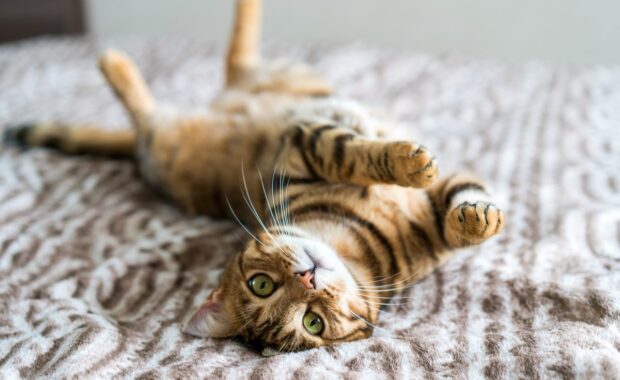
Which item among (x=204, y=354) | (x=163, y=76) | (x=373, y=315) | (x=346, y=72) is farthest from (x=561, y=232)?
(x=163, y=76)

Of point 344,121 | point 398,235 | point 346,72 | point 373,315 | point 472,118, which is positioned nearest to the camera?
point 373,315

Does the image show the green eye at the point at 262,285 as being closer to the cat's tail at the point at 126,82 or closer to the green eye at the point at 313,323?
the green eye at the point at 313,323

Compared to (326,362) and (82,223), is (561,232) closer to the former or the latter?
(326,362)

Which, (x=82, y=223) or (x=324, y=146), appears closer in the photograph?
(x=324, y=146)

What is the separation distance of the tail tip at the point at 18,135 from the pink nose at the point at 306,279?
1.20 m

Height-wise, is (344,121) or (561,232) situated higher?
(344,121)

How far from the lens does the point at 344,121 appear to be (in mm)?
1402

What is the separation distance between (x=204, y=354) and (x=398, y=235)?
47cm

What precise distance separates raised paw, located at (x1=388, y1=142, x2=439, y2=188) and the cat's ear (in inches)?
15.6

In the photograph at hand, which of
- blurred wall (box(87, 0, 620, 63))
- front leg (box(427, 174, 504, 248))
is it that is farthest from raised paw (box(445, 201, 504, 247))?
blurred wall (box(87, 0, 620, 63))

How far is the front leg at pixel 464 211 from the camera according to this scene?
3.44 feet

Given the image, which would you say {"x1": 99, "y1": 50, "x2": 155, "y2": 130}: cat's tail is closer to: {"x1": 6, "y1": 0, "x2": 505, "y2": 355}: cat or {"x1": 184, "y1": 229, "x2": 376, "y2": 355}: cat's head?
{"x1": 6, "y1": 0, "x2": 505, "y2": 355}: cat

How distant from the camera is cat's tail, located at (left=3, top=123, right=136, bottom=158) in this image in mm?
1834

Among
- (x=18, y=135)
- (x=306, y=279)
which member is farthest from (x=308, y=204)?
(x=18, y=135)
